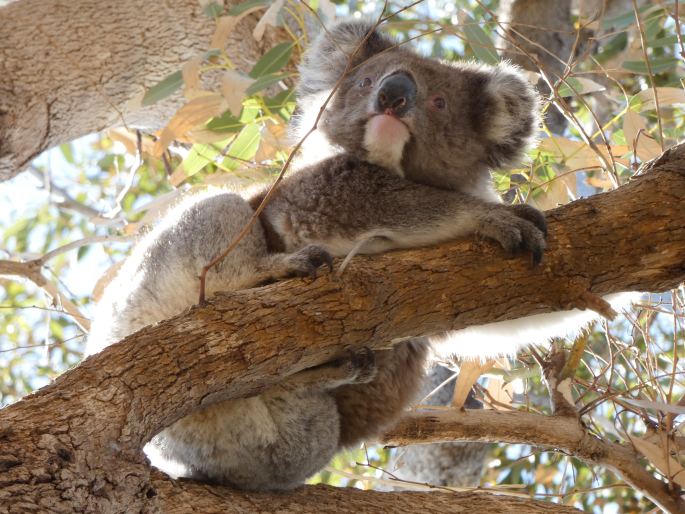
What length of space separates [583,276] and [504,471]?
3205 mm

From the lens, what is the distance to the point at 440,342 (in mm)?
2852

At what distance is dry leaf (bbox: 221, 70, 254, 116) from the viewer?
285 centimetres

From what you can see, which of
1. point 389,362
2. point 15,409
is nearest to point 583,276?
point 389,362

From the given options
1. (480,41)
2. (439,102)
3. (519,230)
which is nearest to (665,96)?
(480,41)

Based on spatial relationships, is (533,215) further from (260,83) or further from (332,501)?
(260,83)

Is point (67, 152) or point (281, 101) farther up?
point (281, 101)

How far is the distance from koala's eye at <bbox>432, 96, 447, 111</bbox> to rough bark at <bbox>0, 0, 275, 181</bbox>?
53.2 inches

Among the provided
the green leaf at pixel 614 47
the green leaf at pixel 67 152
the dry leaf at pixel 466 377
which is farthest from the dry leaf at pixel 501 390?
the green leaf at pixel 67 152

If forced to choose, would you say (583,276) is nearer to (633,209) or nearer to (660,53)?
(633,209)

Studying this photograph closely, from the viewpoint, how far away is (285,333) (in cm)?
208

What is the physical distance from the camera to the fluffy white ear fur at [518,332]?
2689 mm

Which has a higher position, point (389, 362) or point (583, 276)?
point (583, 276)

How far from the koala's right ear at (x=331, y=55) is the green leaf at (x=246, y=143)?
0.35 metres

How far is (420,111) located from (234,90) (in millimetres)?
630
